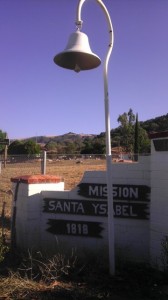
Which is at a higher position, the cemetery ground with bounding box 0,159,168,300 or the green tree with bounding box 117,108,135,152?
the green tree with bounding box 117,108,135,152

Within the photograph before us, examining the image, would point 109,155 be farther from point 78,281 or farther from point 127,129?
point 127,129

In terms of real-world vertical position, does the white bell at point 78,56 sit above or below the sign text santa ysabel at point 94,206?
above

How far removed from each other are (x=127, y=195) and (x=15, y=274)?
2145 mm

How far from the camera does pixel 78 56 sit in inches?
206

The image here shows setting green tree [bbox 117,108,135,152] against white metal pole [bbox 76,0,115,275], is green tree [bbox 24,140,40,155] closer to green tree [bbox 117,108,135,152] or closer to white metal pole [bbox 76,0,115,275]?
green tree [bbox 117,108,135,152]

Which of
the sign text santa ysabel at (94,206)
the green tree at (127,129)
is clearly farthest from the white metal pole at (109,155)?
the green tree at (127,129)

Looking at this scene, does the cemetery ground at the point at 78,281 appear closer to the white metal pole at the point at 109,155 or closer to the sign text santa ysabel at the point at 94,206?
the white metal pole at the point at 109,155

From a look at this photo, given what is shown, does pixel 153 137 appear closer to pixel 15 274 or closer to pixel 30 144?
pixel 15 274

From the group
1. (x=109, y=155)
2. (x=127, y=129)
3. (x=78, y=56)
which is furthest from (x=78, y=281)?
(x=127, y=129)

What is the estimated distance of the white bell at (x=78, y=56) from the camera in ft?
16.1

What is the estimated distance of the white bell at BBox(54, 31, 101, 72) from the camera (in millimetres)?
4906

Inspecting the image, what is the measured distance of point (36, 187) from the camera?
21.8 ft

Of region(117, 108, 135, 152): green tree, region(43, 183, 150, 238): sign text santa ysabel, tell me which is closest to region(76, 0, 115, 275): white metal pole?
region(43, 183, 150, 238): sign text santa ysabel

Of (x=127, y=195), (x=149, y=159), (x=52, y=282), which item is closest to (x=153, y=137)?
(x=149, y=159)
